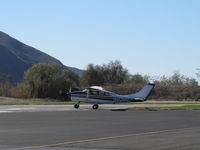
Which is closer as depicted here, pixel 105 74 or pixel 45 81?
pixel 45 81

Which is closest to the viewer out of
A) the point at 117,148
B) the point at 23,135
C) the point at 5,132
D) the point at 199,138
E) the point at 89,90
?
the point at 117,148

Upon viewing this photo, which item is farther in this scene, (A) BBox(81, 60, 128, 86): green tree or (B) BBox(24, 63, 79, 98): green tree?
(A) BBox(81, 60, 128, 86): green tree

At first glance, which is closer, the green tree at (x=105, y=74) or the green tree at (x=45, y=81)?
the green tree at (x=45, y=81)

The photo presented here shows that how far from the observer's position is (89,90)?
148ft

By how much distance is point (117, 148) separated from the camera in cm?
1488

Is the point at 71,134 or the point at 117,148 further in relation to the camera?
the point at 71,134

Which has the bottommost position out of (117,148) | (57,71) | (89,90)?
(117,148)

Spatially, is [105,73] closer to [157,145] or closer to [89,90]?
[89,90]

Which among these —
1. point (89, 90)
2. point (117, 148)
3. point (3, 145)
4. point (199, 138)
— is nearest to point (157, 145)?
point (117, 148)

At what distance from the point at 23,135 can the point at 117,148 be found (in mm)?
5092

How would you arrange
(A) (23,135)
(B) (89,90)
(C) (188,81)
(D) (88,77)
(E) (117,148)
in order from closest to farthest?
1. (E) (117,148)
2. (A) (23,135)
3. (B) (89,90)
4. (D) (88,77)
5. (C) (188,81)

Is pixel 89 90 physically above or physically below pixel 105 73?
below

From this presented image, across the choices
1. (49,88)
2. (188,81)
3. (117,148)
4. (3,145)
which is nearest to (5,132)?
(3,145)

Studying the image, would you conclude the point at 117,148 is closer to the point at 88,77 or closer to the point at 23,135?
the point at 23,135
